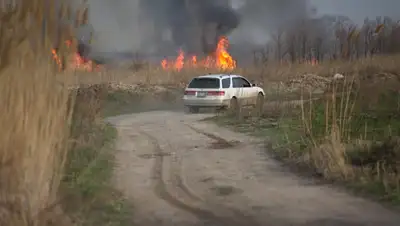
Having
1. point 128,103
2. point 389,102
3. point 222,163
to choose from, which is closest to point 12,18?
point 222,163

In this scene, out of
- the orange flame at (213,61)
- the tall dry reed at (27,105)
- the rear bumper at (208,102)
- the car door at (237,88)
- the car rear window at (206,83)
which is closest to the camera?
the tall dry reed at (27,105)

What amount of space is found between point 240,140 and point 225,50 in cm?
2959

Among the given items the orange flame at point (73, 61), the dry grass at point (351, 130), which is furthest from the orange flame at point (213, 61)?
the orange flame at point (73, 61)

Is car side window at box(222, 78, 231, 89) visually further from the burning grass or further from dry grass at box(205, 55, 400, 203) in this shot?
the burning grass

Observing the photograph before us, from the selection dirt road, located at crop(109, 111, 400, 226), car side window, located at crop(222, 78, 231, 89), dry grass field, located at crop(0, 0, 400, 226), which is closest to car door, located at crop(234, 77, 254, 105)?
car side window, located at crop(222, 78, 231, 89)

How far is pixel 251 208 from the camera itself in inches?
233

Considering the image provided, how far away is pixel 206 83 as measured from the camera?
21.0m

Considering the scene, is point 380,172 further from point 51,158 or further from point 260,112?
point 260,112

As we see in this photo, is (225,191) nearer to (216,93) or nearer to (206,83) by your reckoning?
(216,93)

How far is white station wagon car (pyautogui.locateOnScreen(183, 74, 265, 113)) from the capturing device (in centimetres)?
2045

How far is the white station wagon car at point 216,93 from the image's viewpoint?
20453 mm

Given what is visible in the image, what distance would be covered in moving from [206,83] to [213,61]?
55.1ft

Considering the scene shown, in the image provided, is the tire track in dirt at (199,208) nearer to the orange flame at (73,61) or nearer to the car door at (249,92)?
the orange flame at (73,61)

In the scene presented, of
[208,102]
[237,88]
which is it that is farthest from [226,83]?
[208,102]
